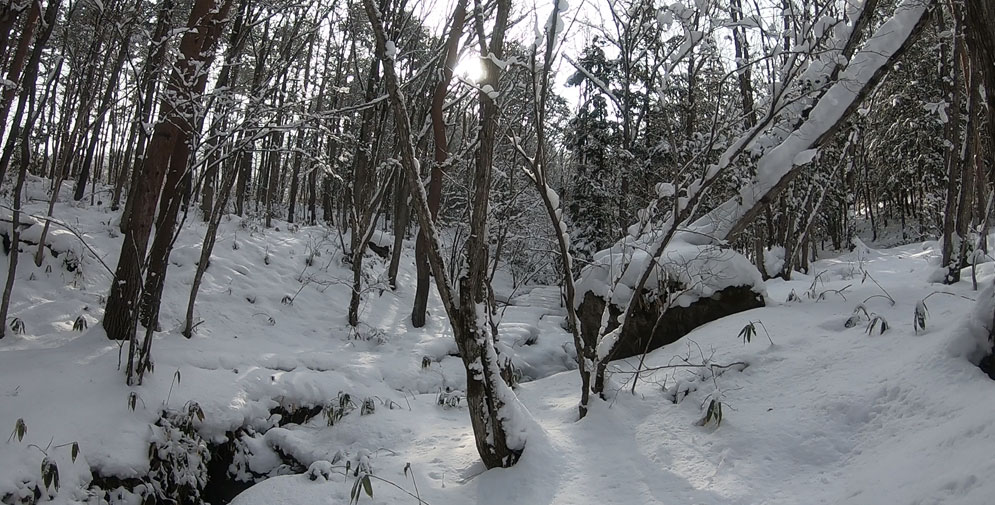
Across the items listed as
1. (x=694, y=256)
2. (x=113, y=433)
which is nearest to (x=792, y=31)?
(x=694, y=256)

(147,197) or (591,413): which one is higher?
(147,197)

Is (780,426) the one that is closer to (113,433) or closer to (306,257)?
(113,433)

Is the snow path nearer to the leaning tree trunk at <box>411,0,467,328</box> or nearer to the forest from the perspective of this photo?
the forest

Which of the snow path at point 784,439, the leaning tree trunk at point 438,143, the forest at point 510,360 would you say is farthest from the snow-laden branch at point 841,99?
the leaning tree trunk at point 438,143

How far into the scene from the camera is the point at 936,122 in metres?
18.8

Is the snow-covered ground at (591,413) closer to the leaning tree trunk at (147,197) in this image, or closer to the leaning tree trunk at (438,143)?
the leaning tree trunk at (147,197)

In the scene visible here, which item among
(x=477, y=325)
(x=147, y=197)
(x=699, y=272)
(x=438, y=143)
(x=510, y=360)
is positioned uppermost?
(x=438, y=143)

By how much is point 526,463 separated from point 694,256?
11.3 ft

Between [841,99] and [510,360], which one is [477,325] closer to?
[510,360]

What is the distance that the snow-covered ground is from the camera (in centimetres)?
279

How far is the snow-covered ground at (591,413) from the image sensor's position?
279cm

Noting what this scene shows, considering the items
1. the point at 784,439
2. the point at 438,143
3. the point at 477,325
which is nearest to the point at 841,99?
the point at 784,439

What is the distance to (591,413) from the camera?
3900mm

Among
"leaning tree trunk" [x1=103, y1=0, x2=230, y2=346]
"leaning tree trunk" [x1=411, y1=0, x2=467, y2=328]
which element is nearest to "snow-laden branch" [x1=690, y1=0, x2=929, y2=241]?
"leaning tree trunk" [x1=411, y1=0, x2=467, y2=328]
